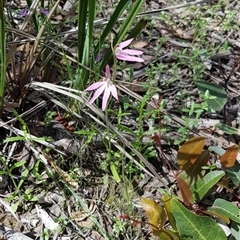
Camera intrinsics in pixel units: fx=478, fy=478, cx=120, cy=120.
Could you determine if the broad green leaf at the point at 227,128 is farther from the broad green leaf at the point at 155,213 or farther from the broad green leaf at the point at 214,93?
the broad green leaf at the point at 155,213

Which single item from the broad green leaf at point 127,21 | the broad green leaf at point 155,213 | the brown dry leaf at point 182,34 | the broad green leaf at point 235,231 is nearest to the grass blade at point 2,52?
the broad green leaf at point 127,21

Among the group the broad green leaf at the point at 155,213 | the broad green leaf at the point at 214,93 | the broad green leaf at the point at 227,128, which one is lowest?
the broad green leaf at the point at 155,213

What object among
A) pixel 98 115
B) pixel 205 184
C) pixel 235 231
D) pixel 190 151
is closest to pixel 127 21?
pixel 98 115

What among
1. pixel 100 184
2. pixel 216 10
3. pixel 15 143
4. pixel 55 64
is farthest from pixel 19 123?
pixel 216 10

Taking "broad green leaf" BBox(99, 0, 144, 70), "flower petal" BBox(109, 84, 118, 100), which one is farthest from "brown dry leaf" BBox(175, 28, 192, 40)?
"flower petal" BBox(109, 84, 118, 100)

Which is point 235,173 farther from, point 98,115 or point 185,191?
point 98,115

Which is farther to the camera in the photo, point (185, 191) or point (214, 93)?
point (214, 93)
